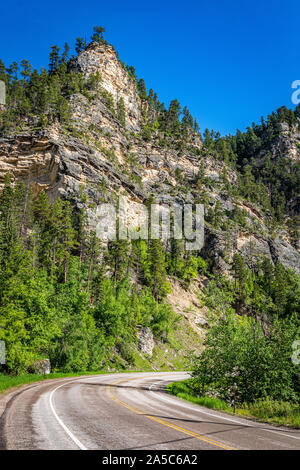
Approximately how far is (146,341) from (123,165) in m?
51.0

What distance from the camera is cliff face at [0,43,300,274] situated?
5894cm

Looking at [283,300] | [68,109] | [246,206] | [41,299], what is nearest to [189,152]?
[246,206]

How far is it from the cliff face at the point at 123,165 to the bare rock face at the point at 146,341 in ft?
78.2

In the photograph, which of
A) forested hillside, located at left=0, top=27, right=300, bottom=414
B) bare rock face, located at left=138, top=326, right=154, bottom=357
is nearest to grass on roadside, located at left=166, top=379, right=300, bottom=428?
forested hillside, located at left=0, top=27, right=300, bottom=414

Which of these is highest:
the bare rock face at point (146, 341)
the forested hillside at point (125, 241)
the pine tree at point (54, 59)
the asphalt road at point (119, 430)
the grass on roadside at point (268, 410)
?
the pine tree at point (54, 59)

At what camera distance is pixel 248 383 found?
15320 millimetres

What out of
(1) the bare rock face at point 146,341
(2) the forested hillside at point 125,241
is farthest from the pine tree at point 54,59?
(1) the bare rock face at point 146,341

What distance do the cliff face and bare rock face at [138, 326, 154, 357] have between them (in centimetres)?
2385

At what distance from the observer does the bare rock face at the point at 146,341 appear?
43.8 metres

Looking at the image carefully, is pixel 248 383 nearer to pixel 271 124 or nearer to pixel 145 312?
pixel 145 312

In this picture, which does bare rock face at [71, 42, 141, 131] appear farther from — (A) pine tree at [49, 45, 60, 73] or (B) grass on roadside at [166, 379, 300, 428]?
(B) grass on roadside at [166, 379, 300, 428]

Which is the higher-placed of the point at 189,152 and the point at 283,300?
the point at 189,152

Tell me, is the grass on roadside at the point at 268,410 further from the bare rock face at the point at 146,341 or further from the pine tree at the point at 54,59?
the pine tree at the point at 54,59
